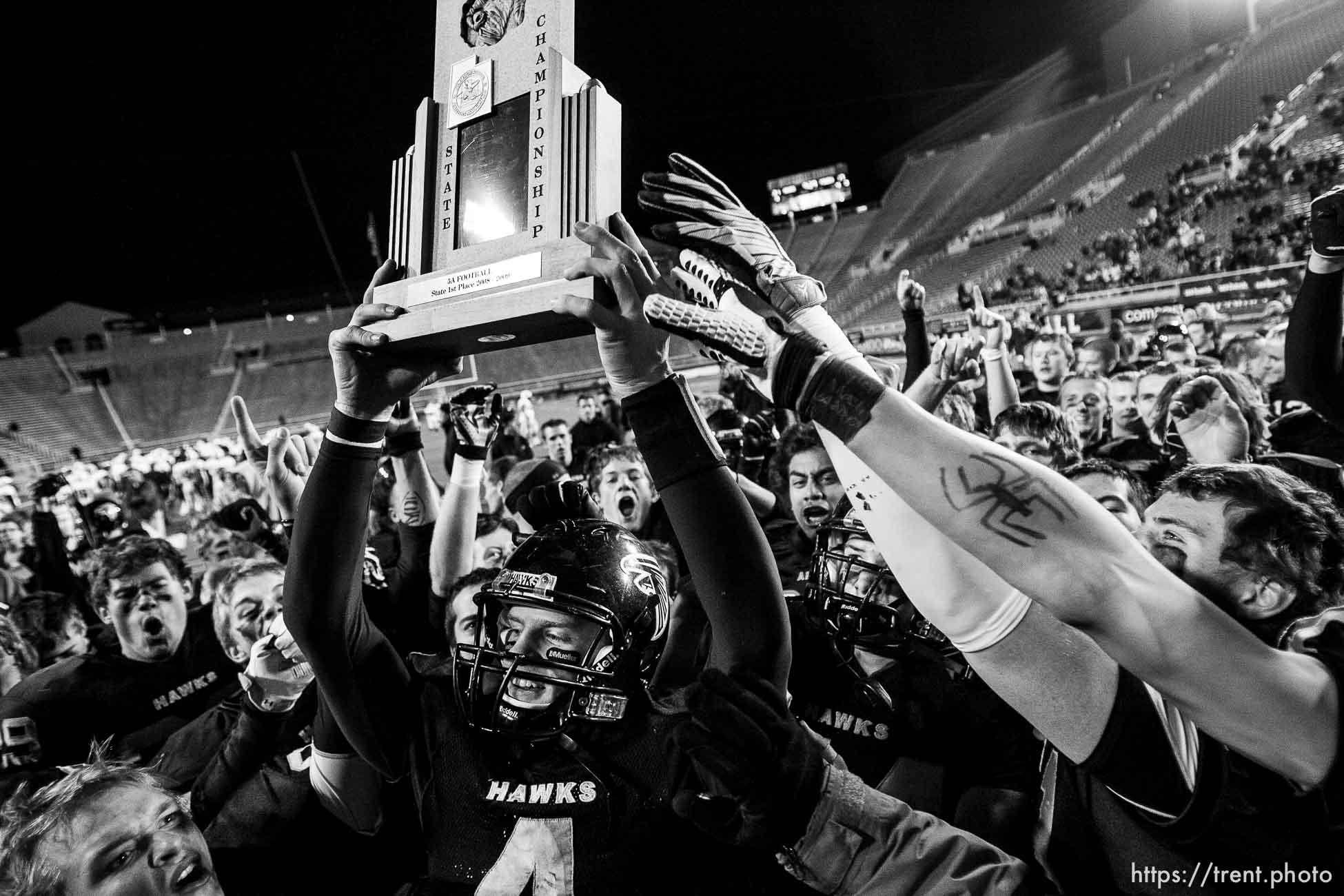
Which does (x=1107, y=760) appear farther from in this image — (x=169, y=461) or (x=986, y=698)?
(x=169, y=461)

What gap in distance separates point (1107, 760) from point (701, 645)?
100 cm

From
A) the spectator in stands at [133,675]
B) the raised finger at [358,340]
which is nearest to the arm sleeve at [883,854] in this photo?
the raised finger at [358,340]

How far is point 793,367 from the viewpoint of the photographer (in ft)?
3.91

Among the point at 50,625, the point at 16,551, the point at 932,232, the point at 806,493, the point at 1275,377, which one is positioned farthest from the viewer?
the point at 932,232

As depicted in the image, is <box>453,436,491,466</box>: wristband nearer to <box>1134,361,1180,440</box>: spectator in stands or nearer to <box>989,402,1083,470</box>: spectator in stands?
<box>989,402,1083,470</box>: spectator in stands

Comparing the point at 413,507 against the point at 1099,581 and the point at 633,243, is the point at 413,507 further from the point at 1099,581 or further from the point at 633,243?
the point at 1099,581

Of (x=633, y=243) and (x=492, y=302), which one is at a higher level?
(x=633, y=243)

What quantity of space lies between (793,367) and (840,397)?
9cm

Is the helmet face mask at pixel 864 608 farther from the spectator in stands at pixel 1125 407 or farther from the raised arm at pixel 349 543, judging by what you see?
the spectator in stands at pixel 1125 407

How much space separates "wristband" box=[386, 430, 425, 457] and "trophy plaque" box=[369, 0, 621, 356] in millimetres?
1477

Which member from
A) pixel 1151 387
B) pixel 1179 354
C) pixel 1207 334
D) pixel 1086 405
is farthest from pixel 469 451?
pixel 1207 334

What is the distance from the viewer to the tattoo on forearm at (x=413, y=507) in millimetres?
3525

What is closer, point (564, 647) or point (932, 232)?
point (564, 647)

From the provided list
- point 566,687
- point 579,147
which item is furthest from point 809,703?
point 579,147
